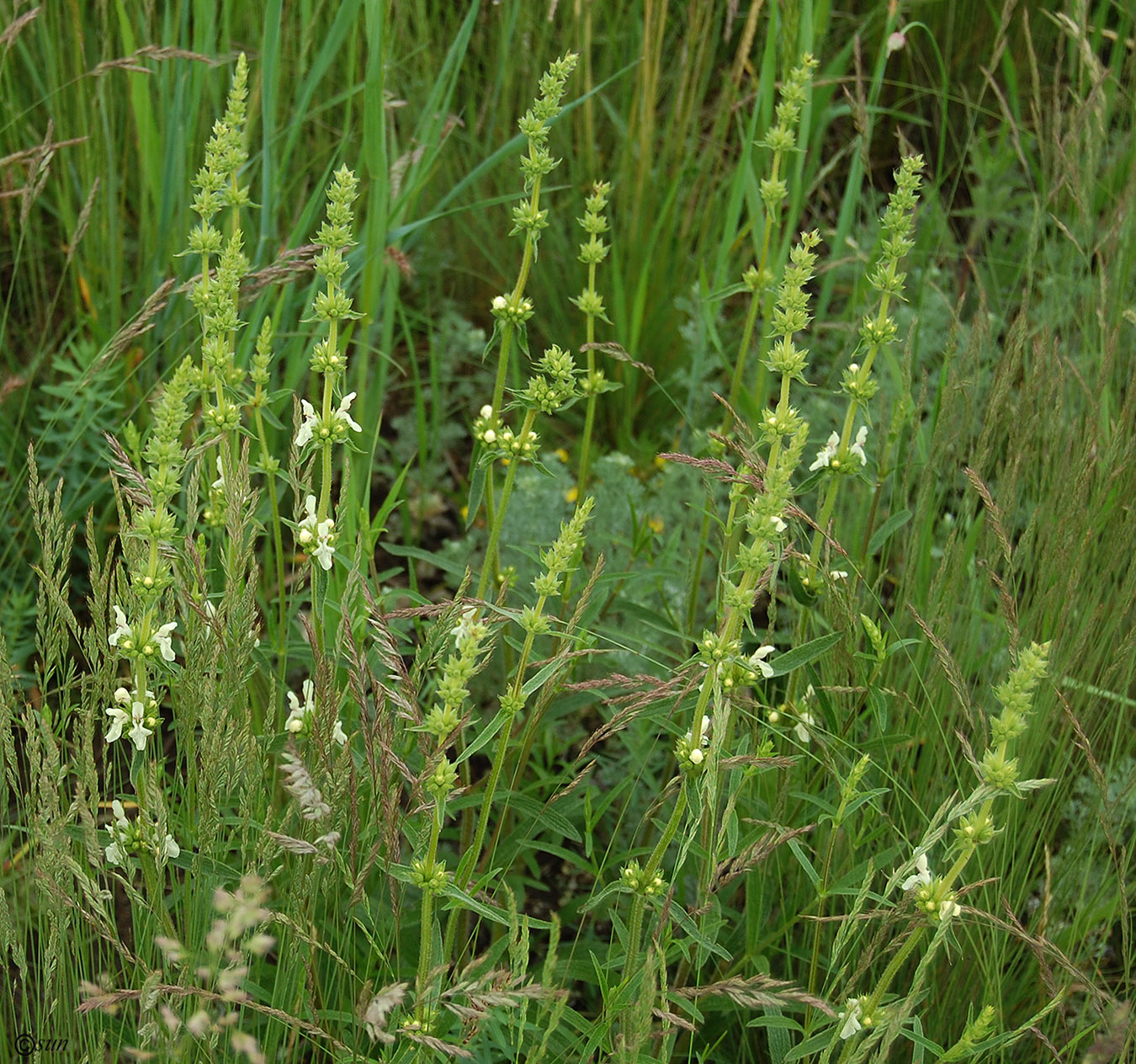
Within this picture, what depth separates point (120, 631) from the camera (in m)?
1.32

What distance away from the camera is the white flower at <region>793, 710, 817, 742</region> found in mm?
1638

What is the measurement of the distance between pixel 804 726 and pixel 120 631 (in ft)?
3.02

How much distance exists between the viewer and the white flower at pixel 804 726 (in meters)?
1.64

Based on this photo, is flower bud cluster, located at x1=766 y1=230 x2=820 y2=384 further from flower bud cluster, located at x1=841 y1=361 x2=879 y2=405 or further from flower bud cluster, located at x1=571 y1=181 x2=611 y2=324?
flower bud cluster, located at x1=571 y1=181 x2=611 y2=324

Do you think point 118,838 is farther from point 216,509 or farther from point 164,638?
point 216,509

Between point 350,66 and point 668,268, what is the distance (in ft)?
3.49

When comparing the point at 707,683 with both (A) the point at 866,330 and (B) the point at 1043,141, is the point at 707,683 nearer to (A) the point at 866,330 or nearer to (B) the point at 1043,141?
(A) the point at 866,330

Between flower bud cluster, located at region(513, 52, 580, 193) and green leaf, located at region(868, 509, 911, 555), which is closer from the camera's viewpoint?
flower bud cluster, located at region(513, 52, 580, 193)

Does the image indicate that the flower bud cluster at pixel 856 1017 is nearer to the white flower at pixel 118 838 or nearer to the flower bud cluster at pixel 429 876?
the flower bud cluster at pixel 429 876

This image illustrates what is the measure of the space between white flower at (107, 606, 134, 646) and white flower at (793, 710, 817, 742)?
853mm

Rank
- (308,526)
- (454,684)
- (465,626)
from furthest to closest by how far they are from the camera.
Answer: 1. (308,526)
2. (465,626)
3. (454,684)

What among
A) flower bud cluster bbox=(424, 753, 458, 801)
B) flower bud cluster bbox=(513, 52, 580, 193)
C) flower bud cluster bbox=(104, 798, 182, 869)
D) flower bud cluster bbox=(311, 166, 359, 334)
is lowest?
flower bud cluster bbox=(104, 798, 182, 869)

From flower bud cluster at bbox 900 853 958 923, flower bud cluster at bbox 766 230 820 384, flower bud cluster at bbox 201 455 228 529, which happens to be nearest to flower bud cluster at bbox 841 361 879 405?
flower bud cluster at bbox 766 230 820 384

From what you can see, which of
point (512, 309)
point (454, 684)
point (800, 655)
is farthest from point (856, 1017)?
point (512, 309)
